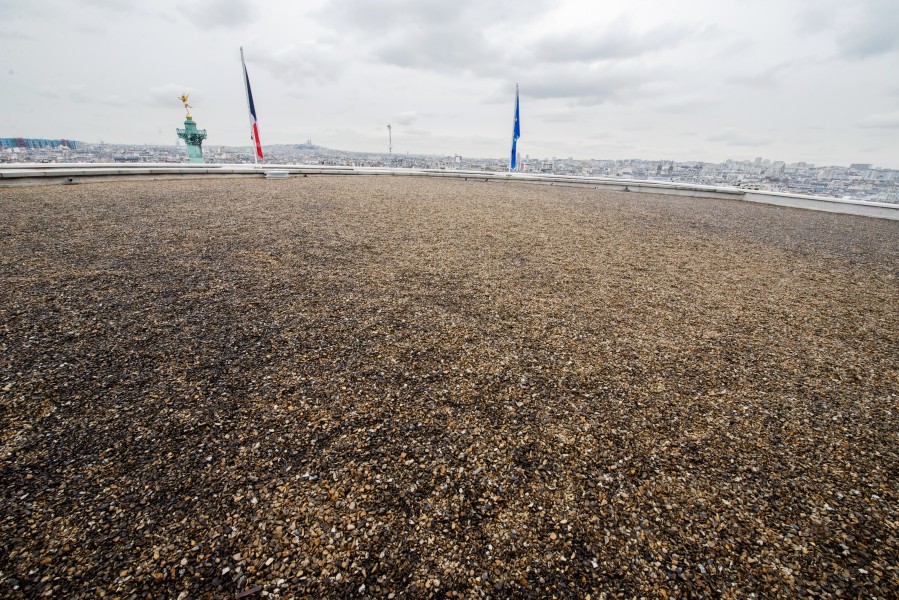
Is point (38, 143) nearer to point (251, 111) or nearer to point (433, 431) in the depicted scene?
point (251, 111)

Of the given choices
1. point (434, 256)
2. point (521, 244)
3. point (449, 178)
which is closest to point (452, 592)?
point (434, 256)

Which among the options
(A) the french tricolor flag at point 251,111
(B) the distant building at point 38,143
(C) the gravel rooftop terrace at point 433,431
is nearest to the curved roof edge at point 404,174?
(A) the french tricolor flag at point 251,111

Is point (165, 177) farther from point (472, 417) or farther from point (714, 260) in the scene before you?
point (714, 260)

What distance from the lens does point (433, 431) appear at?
115 inches

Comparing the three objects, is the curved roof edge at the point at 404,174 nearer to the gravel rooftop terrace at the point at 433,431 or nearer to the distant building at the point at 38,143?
the gravel rooftop terrace at the point at 433,431

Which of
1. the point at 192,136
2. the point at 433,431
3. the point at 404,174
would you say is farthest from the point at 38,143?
the point at 433,431

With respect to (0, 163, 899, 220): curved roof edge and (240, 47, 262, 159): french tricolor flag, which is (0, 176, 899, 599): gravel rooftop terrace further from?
(240, 47, 262, 159): french tricolor flag

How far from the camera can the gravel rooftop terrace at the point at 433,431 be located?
2047 millimetres

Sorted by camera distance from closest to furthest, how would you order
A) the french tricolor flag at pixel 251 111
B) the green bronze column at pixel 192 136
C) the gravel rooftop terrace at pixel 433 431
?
1. the gravel rooftop terrace at pixel 433 431
2. the french tricolor flag at pixel 251 111
3. the green bronze column at pixel 192 136

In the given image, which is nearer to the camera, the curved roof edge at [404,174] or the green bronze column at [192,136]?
the curved roof edge at [404,174]

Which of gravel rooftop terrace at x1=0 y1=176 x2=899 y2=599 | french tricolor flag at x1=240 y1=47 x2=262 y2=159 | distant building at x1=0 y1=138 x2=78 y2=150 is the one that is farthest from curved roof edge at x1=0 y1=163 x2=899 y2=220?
distant building at x1=0 y1=138 x2=78 y2=150

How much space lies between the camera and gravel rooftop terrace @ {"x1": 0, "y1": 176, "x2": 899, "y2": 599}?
205cm

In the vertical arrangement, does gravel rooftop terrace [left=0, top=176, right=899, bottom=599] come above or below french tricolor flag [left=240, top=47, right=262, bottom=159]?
below

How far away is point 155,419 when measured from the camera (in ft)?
9.50
